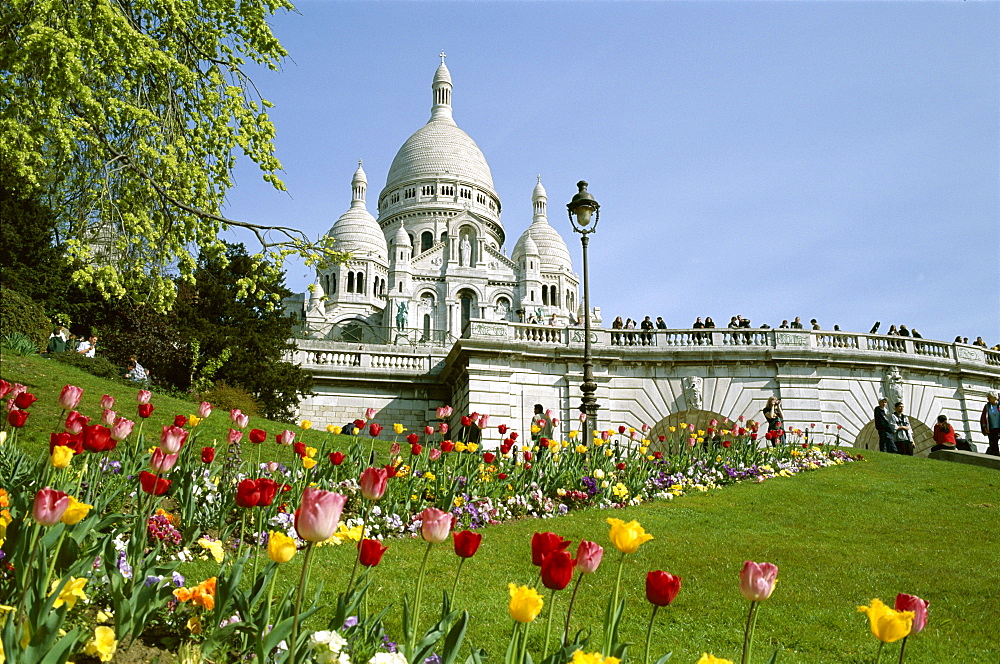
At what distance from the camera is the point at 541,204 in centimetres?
7588

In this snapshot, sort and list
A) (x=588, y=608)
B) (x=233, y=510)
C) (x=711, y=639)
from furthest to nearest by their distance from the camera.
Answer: (x=233, y=510), (x=588, y=608), (x=711, y=639)

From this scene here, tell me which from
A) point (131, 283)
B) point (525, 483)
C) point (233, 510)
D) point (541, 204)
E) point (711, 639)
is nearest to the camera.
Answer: point (711, 639)

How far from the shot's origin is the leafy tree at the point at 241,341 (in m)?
19.9

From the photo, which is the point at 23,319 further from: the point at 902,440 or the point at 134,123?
the point at 902,440

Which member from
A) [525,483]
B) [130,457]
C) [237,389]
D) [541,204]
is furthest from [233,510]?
[541,204]

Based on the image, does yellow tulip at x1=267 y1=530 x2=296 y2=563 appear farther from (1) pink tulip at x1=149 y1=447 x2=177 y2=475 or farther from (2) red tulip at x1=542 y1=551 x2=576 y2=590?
(1) pink tulip at x1=149 y1=447 x2=177 y2=475

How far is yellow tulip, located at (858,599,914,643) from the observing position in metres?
1.98

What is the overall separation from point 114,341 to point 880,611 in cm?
2157

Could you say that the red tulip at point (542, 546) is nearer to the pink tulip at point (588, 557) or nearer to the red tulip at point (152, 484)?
the pink tulip at point (588, 557)

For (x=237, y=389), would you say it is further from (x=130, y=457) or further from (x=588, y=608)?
(x=588, y=608)

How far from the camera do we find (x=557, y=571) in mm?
2211

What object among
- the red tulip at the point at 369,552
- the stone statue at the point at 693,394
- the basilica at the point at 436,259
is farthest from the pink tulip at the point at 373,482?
the basilica at the point at 436,259

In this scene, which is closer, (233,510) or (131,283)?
(233,510)

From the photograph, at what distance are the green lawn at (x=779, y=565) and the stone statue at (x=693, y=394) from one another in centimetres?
860
